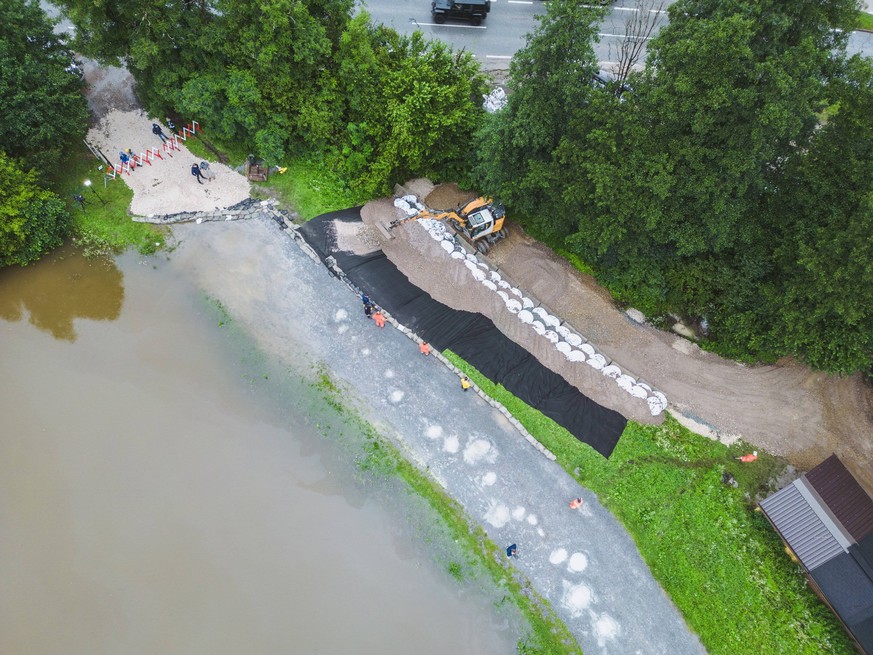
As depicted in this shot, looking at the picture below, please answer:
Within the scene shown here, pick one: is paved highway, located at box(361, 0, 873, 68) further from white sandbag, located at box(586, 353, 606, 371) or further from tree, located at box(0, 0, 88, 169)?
white sandbag, located at box(586, 353, 606, 371)

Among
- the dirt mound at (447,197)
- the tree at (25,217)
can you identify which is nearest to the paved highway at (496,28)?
the dirt mound at (447,197)

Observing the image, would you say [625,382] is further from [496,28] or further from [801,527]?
[496,28]

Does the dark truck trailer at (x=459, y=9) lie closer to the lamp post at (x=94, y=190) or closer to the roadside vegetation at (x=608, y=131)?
the roadside vegetation at (x=608, y=131)

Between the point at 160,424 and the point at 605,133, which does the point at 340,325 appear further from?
the point at 605,133

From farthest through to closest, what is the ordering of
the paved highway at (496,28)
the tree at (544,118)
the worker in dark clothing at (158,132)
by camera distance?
1. the paved highway at (496,28)
2. the worker in dark clothing at (158,132)
3. the tree at (544,118)

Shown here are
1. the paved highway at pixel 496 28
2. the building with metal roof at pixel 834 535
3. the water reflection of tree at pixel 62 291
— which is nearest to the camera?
the building with metal roof at pixel 834 535
